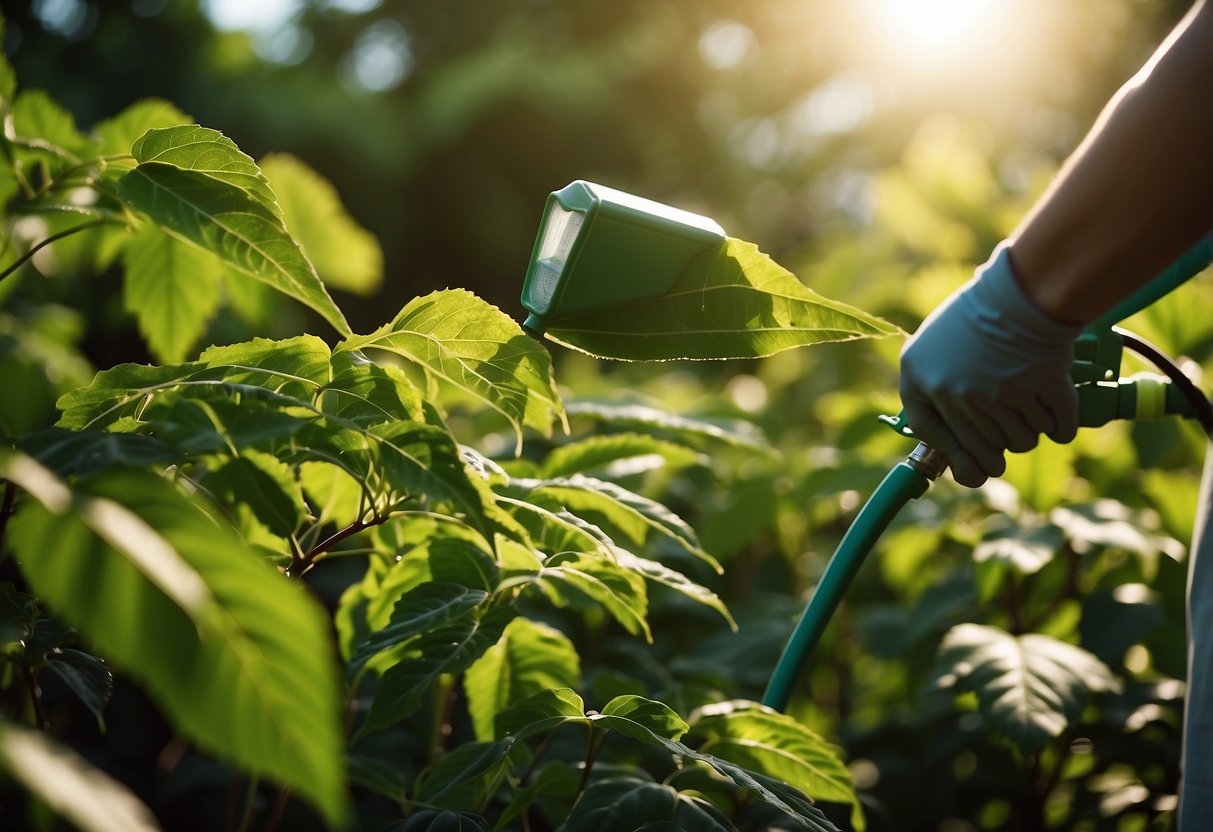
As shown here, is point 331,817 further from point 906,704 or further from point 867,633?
point 906,704

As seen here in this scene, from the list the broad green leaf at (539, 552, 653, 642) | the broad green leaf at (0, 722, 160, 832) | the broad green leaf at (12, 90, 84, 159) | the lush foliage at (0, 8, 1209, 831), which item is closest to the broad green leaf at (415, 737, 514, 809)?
the lush foliage at (0, 8, 1209, 831)

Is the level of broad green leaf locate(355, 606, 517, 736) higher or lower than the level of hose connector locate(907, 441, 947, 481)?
lower

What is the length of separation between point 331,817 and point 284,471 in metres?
0.37

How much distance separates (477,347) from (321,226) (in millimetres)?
1067

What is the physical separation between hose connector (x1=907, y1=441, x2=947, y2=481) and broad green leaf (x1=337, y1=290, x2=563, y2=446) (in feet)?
1.17

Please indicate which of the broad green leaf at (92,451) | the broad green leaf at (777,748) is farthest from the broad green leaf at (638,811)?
the broad green leaf at (92,451)

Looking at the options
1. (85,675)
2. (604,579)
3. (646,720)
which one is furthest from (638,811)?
(85,675)

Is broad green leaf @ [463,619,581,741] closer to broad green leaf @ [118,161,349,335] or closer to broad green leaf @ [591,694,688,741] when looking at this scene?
Answer: broad green leaf @ [591,694,688,741]

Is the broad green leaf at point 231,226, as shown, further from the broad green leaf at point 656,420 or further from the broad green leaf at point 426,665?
the broad green leaf at point 656,420

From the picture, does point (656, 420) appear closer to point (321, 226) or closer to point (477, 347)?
point (477, 347)

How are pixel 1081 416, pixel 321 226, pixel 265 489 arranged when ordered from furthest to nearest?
pixel 321 226, pixel 1081 416, pixel 265 489

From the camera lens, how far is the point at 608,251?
29.2 inches

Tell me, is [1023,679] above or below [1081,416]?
below

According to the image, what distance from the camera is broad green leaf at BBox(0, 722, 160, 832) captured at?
1.08 ft
